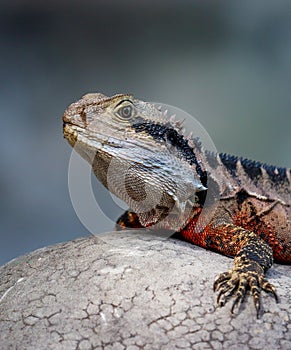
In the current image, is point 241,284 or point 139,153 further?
point 139,153

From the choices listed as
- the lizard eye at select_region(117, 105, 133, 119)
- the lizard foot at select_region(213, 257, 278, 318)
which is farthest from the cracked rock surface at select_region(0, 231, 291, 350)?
the lizard eye at select_region(117, 105, 133, 119)

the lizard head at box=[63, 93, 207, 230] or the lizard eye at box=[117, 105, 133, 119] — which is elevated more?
the lizard eye at box=[117, 105, 133, 119]

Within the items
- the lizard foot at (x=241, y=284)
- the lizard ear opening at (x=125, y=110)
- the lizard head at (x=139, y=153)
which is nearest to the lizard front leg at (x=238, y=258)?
the lizard foot at (x=241, y=284)

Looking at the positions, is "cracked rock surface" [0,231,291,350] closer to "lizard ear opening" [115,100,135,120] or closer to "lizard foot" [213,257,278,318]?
"lizard foot" [213,257,278,318]

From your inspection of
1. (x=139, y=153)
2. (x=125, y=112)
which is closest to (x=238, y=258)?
(x=139, y=153)

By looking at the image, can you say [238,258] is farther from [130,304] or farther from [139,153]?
[139,153]

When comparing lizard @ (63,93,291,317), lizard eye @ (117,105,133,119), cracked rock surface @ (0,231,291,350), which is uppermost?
lizard eye @ (117,105,133,119)

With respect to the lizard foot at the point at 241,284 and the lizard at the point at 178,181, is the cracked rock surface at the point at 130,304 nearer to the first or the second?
the lizard foot at the point at 241,284
